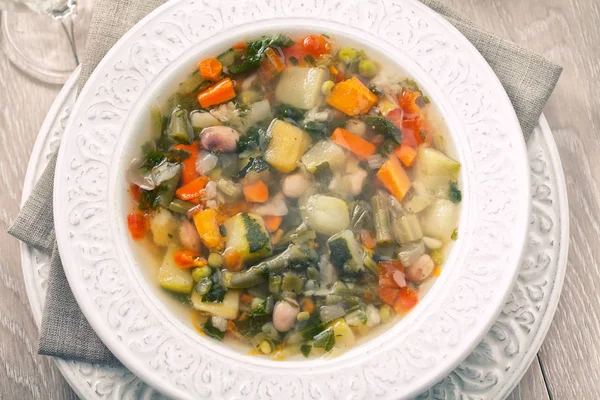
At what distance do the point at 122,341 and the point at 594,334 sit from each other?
2265 mm

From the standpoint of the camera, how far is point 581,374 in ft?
10.4

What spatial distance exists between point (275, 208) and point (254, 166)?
0.22 m

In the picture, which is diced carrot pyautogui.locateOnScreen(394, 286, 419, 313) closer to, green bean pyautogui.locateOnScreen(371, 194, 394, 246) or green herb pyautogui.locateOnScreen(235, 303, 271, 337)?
green bean pyautogui.locateOnScreen(371, 194, 394, 246)

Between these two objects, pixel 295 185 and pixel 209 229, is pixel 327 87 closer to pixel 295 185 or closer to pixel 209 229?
pixel 295 185

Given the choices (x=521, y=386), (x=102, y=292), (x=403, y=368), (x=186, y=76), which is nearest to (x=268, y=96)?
(x=186, y=76)

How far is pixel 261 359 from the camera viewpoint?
9.09 ft

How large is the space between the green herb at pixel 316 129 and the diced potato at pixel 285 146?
27 mm

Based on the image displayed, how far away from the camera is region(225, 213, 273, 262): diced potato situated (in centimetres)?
290

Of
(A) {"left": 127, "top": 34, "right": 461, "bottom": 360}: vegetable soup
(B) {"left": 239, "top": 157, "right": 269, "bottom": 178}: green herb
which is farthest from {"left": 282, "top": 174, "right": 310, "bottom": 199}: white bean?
(B) {"left": 239, "top": 157, "right": 269, "bottom": 178}: green herb

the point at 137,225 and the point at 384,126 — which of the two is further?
the point at 384,126

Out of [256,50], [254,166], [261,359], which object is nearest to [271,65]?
[256,50]

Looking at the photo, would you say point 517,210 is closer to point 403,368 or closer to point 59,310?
point 403,368

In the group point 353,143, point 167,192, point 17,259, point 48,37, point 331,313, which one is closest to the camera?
point 331,313

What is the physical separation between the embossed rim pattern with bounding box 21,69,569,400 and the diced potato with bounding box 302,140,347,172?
95 centimetres
